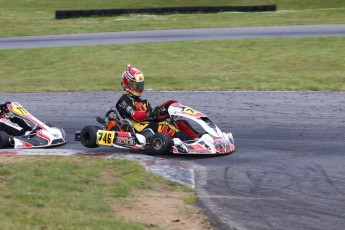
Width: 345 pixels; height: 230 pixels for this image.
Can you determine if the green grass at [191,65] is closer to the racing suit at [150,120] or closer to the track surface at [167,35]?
the track surface at [167,35]

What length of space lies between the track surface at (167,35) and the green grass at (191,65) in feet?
4.04

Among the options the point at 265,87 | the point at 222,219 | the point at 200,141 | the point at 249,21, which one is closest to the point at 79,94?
the point at 265,87

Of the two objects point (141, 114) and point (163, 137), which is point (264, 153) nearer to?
point (163, 137)

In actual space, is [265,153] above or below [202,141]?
below

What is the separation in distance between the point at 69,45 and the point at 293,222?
1866 centimetres

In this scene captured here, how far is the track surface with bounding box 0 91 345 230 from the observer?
782cm

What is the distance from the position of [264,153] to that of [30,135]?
372cm

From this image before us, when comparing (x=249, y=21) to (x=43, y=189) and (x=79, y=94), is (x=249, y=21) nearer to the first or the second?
(x=79, y=94)

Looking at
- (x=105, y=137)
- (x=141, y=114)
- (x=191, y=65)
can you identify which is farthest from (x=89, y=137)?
(x=191, y=65)

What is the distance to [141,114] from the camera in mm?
11289

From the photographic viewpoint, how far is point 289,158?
10523 millimetres

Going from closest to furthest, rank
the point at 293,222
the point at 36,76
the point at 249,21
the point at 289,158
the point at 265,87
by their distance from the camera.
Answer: the point at 293,222 → the point at 289,158 → the point at 265,87 → the point at 36,76 → the point at 249,21

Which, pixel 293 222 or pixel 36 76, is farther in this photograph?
pixel 36 76

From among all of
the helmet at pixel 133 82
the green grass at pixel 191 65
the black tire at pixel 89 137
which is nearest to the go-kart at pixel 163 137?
the black tire at pixel 89 137
